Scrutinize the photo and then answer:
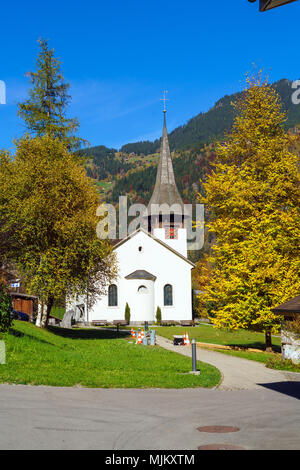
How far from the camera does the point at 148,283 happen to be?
49062 millimetres

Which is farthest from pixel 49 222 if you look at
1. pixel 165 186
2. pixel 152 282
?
pixel 165 186

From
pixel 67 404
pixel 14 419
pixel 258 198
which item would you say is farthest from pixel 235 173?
pixel 14 419

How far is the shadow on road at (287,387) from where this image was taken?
1109 centimetres

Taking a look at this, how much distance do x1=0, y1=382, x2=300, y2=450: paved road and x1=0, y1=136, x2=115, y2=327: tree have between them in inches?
606

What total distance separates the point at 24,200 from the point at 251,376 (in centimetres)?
1616

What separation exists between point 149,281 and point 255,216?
1092 inches

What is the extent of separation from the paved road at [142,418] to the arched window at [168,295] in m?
38.9

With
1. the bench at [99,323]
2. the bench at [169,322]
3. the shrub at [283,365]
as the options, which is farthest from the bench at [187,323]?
the shrub at [283,365]

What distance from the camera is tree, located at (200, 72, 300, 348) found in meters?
20.9

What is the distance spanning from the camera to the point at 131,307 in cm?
4831

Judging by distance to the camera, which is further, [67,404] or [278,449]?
[67,404]

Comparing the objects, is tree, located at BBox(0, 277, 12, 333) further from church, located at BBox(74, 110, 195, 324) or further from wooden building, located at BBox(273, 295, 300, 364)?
church, located at BBox(74, 110, 195, 324)
